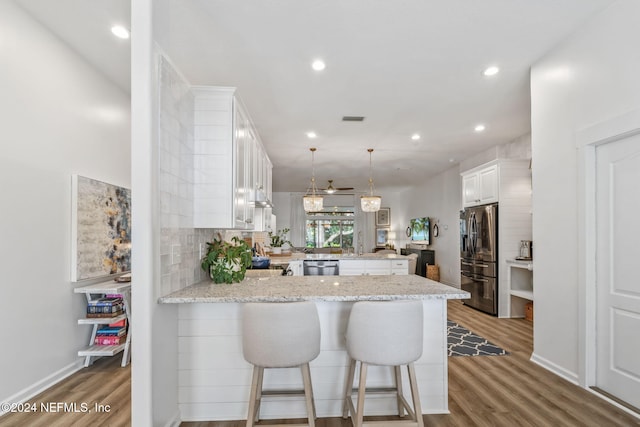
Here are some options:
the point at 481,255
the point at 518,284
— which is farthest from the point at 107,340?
the point at 518,284

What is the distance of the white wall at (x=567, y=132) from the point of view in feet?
8.11

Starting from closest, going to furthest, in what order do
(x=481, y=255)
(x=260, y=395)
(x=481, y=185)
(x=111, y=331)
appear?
(x=260, y=395) → (x=111, y=331) → (x=481, y=255) → (x=481, y=185)

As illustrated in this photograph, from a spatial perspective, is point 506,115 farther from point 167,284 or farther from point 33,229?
point 33,229

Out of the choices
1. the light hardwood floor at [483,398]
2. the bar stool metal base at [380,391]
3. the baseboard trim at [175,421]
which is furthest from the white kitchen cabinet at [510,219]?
the baseboard trim at [175,421]

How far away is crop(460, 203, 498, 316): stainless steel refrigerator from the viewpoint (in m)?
5.32

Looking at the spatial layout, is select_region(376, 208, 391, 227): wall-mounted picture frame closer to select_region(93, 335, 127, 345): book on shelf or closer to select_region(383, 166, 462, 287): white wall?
select_region(383, 166, 462, 287): white wall

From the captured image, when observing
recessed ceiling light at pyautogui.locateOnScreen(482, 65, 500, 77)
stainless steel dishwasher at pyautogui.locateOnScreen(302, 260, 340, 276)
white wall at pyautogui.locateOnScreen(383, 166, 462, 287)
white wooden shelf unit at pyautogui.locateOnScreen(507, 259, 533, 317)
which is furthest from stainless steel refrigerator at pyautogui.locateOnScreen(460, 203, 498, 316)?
recessed ceiling light at pyautogui.locateOnScreen(482, 65, 500, 77)

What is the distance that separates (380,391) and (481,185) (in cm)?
440

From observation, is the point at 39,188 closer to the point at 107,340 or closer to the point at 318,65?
the point at 107,340

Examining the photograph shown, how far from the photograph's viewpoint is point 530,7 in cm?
252

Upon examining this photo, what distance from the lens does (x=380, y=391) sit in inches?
91.7

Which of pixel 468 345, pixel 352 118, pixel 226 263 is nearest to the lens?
pixel 226 263

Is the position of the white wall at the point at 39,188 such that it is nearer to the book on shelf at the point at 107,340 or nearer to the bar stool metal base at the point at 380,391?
the book on shelf at the point at 107,340

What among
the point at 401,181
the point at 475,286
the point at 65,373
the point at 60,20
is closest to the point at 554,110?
the point at 475,286
